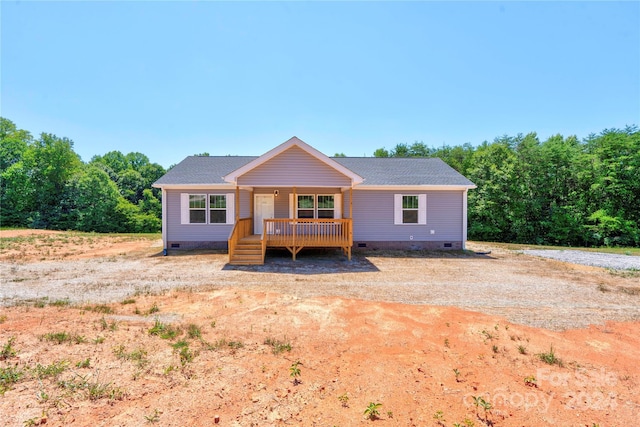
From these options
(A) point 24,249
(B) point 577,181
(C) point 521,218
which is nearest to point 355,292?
(A) point 24,249

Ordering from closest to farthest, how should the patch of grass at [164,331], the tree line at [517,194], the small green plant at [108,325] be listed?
the patch of grass at [164,331] → the small green plant at [108,325] → the tree line at [517,194]

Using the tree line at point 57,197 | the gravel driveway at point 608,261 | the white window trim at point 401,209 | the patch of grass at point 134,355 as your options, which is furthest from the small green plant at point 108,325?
the tree line at point 57,197

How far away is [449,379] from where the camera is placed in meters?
3.55

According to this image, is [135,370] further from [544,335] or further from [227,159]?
[227,159]

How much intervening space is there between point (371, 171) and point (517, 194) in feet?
45.2

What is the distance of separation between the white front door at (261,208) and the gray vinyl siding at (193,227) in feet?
1.41

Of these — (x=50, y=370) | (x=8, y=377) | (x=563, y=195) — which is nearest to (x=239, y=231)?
(x=50, y=370)

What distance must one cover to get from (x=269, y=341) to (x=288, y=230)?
756cm

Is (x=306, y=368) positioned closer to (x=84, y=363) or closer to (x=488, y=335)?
(x=84, y=363)

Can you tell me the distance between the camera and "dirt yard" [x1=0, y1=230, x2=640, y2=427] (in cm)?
298

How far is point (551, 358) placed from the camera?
3.99 metres

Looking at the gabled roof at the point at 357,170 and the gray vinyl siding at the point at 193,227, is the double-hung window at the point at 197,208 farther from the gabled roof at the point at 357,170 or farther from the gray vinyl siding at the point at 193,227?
the gabled roof at the point at 357,170

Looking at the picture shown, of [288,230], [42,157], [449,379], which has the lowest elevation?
[449,379]

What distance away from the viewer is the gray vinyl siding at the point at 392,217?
45.7ft
